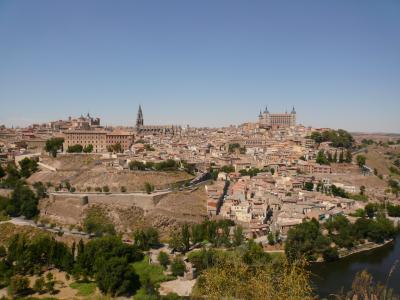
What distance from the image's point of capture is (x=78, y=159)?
28.9 metres

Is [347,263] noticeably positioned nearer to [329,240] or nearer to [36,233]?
[329,240]

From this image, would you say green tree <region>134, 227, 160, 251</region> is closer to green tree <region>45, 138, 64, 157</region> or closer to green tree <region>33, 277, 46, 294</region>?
green tree <region>33, 277, 46, 294</region>

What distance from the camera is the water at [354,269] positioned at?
13852mm

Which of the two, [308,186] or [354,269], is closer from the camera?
[354,269]

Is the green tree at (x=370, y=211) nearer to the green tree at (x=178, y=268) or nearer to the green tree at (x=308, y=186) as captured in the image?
the green tree at (x=308, y=186)

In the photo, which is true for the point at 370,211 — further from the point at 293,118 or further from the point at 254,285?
the point at 293,118

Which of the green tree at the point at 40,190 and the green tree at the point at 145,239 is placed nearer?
the green tree at the point at 145,239

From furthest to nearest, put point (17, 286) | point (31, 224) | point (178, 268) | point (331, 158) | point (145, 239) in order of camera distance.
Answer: point (331, 158) → point (31, 224) → point (145, 239) → point (178, 268) → point (17, 286)

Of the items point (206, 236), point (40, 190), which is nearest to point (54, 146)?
point (40, 190)

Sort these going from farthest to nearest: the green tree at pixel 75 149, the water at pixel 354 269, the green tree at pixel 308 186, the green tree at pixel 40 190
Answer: the green tree at pixel 75 149 → the green tree at pixel 308 186 → the green tree at pixel 40 190 → the water at pixel 354 269

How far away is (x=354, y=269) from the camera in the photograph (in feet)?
51.6

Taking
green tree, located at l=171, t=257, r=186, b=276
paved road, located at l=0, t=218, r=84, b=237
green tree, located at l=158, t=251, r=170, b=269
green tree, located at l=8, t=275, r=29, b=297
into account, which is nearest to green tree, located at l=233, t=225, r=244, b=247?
green tree, located at l=171, t=257, r=186, b=276

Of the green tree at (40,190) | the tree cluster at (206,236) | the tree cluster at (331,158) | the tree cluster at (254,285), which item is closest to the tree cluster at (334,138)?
the tree cluster at (331,158)

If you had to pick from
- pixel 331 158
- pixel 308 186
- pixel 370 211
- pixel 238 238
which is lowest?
pixel 238 238
